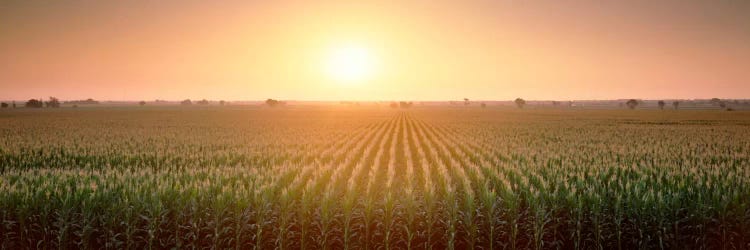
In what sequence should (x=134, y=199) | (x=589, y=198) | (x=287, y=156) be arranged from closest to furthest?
(x=134, y=199) < (x=589, y=198) < (x=287, y=156)

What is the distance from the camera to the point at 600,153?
21.0 m

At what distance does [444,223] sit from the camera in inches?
336

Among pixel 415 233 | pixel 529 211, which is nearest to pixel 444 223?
pixel 415 233

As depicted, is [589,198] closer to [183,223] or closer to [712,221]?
[712,221]

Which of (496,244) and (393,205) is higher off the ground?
(393,205)

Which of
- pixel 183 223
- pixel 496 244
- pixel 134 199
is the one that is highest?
pixel 134 199

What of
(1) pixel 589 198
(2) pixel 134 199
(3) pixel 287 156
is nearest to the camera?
(2) pixel 134 199

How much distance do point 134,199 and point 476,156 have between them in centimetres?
1684

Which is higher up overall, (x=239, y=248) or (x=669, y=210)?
(x=669, y=210)

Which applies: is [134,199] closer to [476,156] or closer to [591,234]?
[591,234]

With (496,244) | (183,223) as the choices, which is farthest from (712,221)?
(183,223)

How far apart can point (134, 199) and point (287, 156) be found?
12578 mm

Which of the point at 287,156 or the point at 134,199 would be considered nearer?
the point at 134,199

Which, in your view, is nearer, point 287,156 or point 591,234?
point 591,234
